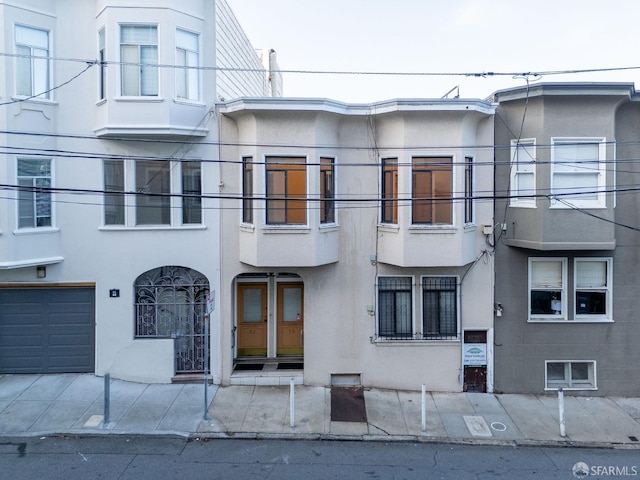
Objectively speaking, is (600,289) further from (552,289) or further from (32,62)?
(32,62)

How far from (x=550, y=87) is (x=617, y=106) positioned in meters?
1.60

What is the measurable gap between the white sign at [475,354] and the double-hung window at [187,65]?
831 cm

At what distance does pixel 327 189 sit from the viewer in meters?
10.9

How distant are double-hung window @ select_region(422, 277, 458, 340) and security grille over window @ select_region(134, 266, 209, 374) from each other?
16.6 ft

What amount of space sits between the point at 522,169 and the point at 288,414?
24.0ft

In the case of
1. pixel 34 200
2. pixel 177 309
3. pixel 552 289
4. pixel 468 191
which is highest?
pixel 468 191

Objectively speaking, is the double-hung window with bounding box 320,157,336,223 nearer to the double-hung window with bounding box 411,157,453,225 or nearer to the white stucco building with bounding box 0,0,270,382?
the double-hung window with bounding box 411,157,453,225

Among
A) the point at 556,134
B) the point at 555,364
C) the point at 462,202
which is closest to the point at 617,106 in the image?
the point at 556,134

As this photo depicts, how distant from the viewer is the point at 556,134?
34.7 ft

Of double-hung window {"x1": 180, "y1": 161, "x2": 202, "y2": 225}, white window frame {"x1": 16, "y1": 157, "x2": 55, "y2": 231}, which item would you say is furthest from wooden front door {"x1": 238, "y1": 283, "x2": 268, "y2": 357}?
white window frame {"x1": 16, "y1": 157, "x2": 55, "y2": 231}

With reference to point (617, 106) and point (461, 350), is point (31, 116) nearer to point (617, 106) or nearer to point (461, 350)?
point (461, 350)

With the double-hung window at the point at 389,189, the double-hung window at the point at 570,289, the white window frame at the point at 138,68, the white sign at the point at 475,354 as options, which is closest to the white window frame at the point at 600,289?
the double-hung window at the point at 570,289

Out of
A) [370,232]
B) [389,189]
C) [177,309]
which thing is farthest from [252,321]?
[389,189]

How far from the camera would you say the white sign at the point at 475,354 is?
1108cm
